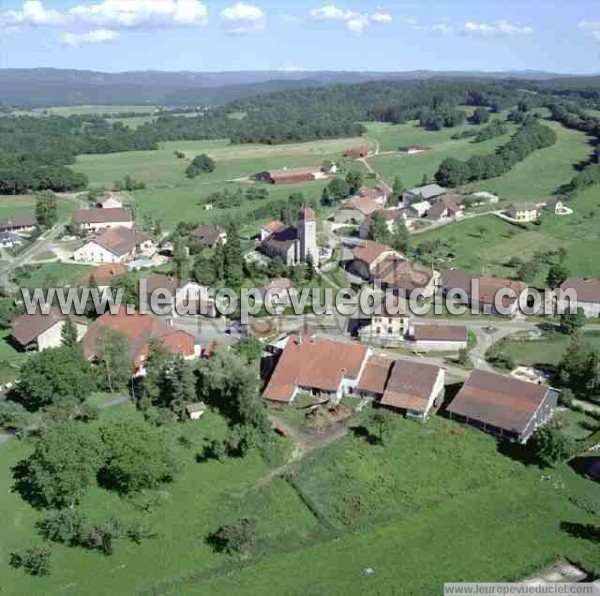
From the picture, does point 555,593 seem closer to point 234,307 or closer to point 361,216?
point 234,307

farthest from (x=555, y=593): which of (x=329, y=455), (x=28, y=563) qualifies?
(x=28, y=563)

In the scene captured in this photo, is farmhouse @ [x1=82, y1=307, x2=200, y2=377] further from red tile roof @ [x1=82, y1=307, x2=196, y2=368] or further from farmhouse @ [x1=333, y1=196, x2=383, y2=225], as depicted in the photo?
farmhouse @ [x1=333, y1=196, x2=383, y2=225]

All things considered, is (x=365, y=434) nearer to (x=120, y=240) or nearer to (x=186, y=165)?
(x=120, y=240)

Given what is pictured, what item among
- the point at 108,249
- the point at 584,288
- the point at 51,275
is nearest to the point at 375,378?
the point at 584,288

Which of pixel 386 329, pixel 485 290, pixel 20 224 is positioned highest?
pixel 485 290

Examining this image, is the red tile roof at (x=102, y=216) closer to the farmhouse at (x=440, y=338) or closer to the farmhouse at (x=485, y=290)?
the farmhouse at (x=485, y=290)
